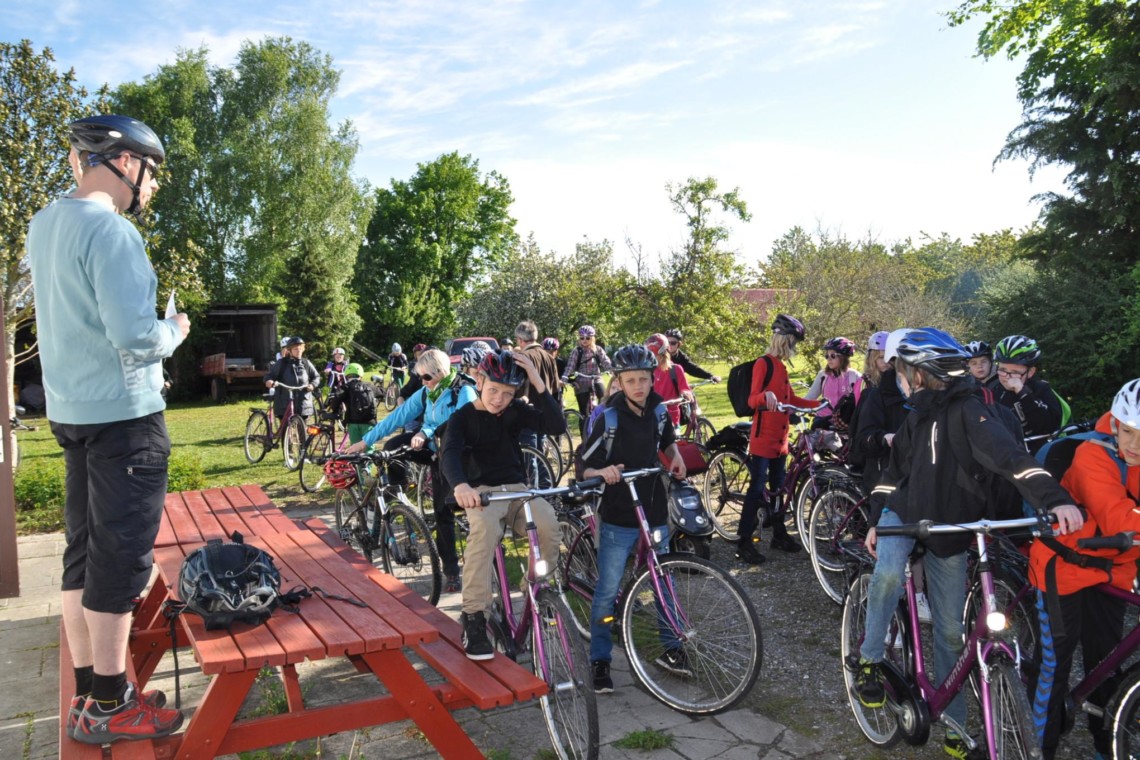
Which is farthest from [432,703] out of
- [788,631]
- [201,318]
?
[201,318]

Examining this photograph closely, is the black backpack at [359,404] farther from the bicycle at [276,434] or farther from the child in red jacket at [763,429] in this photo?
the child in red jacket at [763,429]

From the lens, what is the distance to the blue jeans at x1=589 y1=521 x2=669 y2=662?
4434 millimetres

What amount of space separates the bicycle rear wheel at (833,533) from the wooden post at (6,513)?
18.6 feet

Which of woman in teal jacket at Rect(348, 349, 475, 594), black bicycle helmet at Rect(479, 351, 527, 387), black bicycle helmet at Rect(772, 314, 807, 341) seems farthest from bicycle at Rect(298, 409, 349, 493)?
black bicycle helmet at Rect(479, 351, 527, 387)

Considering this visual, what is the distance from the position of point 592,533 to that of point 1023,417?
3178 millimetres

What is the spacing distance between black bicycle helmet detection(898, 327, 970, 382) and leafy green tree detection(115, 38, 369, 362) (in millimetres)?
33521

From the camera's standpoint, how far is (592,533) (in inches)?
199

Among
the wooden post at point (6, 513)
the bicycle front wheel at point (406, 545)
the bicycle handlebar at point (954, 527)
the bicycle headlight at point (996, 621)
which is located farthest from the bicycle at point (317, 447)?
the bicycle headlight at point (996, 621)

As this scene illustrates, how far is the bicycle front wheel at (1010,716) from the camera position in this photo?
3047 millimetres

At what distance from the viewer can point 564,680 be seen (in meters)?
3.76

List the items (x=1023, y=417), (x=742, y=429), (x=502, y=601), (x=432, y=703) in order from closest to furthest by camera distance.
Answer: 1. (x=432, y=703)
2. (x=502, y=601)
3. (x=1023, y=417)
4. (x=742, y=429)

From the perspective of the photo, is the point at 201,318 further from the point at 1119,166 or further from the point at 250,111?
the point at 1119,166

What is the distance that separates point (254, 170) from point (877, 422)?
117ft

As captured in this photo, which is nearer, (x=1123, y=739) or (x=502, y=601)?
(x=1123, y=739)
